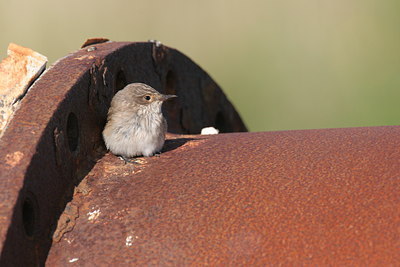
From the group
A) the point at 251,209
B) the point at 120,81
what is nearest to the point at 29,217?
the point at 251,209

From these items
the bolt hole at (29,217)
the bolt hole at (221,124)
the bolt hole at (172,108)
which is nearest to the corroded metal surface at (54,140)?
the bolt hole at (29,217)

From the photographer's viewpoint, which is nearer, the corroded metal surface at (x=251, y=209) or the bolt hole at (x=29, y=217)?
the corroded metal surface at (x=251, y=209)

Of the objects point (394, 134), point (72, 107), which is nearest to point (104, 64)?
point (72, 107)

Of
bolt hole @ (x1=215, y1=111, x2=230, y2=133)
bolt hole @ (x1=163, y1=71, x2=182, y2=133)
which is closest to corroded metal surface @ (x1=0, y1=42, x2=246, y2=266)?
bolt hole @ (x1=163, y1=71, x2=182, y2=133)

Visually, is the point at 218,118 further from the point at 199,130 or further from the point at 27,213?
the point at 27,213

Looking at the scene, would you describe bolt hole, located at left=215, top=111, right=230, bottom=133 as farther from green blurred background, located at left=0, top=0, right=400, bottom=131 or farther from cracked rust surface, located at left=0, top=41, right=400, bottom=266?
green blurred background, located at left=0, top=0, right=400, bottom=131

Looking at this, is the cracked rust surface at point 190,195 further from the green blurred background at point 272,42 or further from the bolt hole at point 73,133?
the green blurred background at point 272,42
